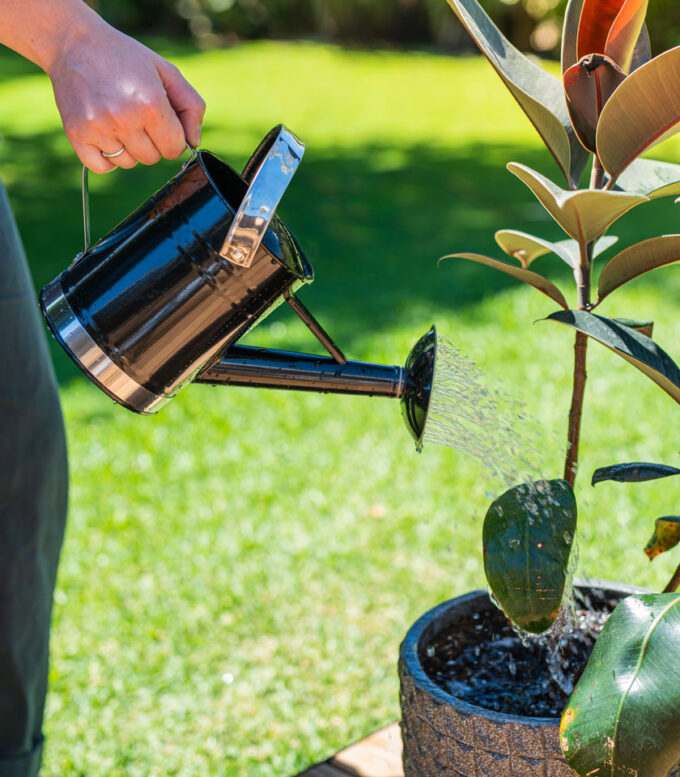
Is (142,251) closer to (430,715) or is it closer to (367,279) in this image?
(430,715)

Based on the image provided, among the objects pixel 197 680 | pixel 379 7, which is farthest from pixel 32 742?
pixel 379 7

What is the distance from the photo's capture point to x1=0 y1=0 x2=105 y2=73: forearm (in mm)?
1064

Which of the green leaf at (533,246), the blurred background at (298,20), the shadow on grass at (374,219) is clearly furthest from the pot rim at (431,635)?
the blurred background at (298,20)

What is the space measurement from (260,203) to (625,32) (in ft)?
1.55

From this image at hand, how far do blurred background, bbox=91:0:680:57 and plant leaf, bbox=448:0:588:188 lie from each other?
32.0 ft

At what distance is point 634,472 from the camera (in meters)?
1.13

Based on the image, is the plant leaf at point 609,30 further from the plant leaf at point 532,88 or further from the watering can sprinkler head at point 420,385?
the watering can sprinkler head at point 420,385

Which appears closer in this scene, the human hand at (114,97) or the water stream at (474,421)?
the human hand at (114,97)

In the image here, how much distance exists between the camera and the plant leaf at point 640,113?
3.11 feet

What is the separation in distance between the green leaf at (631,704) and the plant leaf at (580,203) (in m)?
0.41

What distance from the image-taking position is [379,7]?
10.6 metres

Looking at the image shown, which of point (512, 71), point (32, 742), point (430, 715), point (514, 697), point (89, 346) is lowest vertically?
point (32, 742)

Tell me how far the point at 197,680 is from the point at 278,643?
0.22 m

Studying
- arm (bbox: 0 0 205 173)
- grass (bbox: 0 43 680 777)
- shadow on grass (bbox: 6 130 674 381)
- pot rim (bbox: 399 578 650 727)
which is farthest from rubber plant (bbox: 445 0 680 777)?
shadow on grass (bbox: 6 130 674 381)
